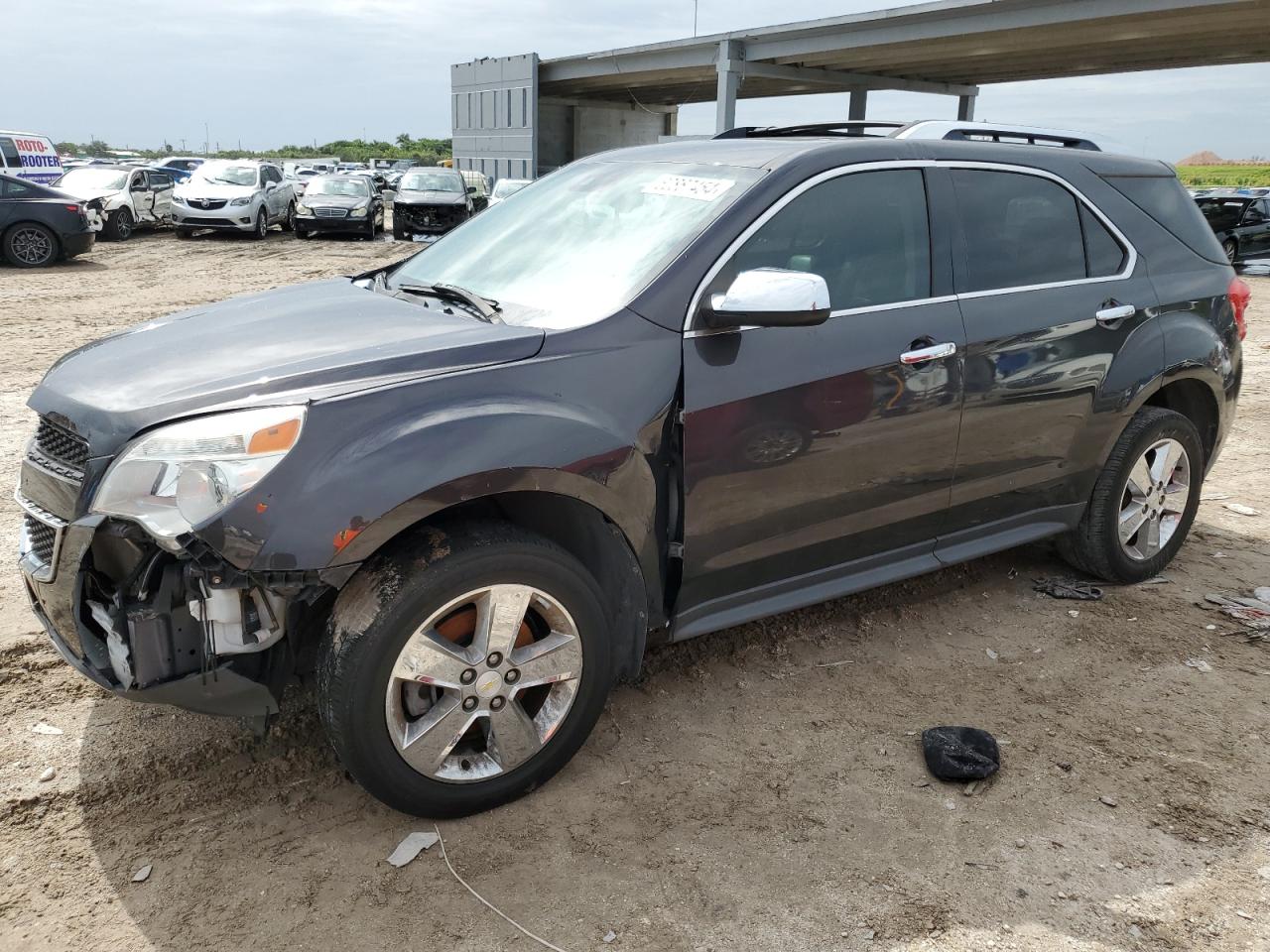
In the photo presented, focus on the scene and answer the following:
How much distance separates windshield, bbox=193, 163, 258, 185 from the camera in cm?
2208

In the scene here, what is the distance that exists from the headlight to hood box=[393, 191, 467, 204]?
2099 cm

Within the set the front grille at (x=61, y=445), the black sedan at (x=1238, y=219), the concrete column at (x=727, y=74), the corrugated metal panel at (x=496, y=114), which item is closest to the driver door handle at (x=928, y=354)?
the front grille at (x=61, y=445)

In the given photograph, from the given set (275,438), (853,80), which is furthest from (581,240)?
(853,80)

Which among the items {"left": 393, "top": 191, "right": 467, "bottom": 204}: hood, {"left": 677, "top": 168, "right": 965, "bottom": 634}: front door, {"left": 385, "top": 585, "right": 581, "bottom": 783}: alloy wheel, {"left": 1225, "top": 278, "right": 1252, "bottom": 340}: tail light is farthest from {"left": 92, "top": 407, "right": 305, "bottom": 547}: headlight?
{"left": 393, "top": 191, "right": 467, "bottom": 204}: hood

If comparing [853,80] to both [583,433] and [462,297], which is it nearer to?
[462,297]

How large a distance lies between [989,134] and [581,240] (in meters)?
1.80

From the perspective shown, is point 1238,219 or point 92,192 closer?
point 1238,219

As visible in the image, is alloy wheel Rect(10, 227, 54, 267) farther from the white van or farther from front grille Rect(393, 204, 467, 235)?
front grille Rect(393, 204, 467, 235)

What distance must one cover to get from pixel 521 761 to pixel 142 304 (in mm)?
12143

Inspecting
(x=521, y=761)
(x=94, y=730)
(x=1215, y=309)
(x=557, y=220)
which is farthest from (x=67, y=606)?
(x=1215, y=309)

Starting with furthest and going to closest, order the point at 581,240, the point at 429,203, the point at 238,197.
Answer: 1. the point at 429,203
2. the point at 238,197
3. the point at 581,240

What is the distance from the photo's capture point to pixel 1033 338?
3.83m

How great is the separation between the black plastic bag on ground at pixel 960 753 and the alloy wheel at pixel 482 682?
1197 mm

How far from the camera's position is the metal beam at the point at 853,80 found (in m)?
32.7
